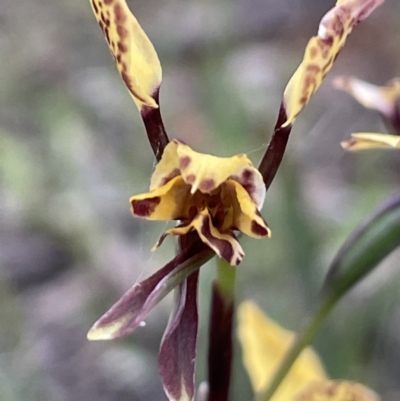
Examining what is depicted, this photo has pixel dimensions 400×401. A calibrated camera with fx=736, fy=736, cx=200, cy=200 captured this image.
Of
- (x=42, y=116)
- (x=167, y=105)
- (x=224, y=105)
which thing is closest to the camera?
(x=224, y=105)

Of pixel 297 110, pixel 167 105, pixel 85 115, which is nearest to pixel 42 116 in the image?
pixel 85 115

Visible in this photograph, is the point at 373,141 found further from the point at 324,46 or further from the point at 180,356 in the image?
the point at 180,356

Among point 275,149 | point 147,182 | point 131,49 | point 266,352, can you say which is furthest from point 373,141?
point 147,182

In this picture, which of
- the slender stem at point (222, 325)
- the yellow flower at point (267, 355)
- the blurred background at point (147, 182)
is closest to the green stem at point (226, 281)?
the slender stem at point (222, 325)

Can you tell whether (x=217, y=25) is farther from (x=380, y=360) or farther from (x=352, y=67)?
(x=380, y=360)

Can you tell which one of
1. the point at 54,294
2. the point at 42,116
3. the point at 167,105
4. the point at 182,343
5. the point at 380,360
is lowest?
the point at 380,360

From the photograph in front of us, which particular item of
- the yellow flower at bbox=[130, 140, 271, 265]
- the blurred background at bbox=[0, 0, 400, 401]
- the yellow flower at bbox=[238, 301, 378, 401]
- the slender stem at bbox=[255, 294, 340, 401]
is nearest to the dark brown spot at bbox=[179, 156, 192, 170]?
the yellow flower at bbox=[130, 140, 271, 265]

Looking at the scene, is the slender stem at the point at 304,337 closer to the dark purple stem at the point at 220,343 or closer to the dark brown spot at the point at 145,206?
the dark purple stem at the point at 220,343
